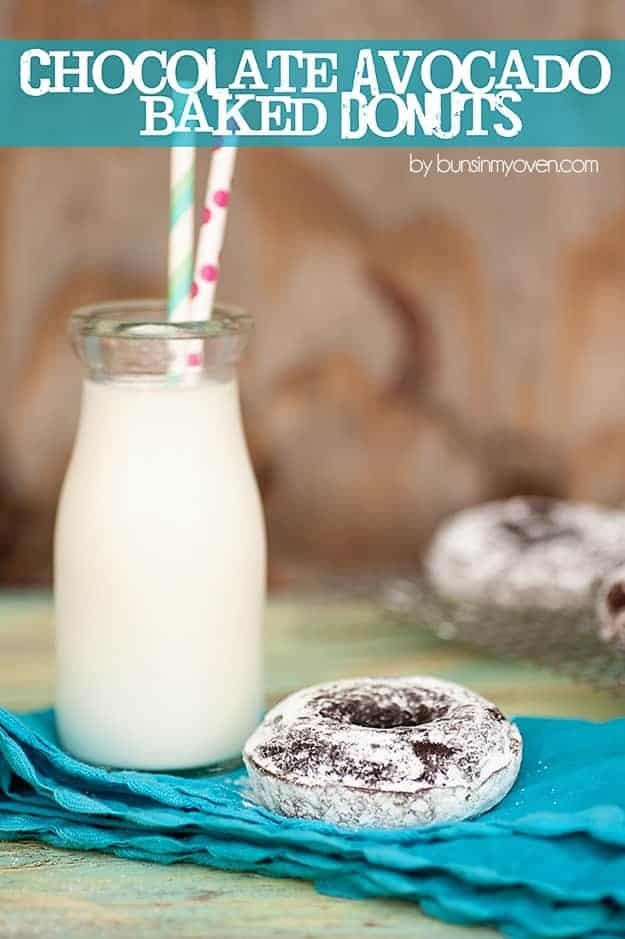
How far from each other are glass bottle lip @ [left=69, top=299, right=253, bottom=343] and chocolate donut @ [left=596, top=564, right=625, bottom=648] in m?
0.34

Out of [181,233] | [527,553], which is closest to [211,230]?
[181,233]

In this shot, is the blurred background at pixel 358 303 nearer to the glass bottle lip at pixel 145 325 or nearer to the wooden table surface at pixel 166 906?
the glass bottle lip at pixel 145 325

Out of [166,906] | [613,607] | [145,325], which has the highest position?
[145,325]

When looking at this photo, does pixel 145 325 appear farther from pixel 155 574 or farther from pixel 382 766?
pixel 382 766

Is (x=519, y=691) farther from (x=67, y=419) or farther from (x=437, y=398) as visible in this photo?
(x=67, y=419)

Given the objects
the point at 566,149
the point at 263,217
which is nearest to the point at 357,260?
the point at 263,217

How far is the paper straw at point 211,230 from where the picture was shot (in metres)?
0.93

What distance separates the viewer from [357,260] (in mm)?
1467

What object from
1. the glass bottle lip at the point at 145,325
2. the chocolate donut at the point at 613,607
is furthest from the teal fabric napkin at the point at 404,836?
the glass bottle lip at the point at 145,325

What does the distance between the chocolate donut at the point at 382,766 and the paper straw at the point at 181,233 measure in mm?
276

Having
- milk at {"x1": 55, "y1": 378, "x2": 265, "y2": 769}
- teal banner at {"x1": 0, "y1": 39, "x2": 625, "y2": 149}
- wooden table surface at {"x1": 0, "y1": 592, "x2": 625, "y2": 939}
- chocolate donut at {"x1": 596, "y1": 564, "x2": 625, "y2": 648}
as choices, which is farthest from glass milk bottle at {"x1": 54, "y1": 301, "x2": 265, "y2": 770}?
teal banner at {"x1": 0, "y1": 39, "x2": 625, "y2": 149}

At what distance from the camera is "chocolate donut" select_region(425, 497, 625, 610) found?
4.10 ft

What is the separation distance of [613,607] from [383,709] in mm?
241

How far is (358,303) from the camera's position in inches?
58.2
